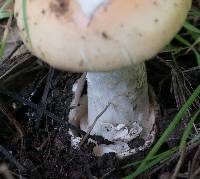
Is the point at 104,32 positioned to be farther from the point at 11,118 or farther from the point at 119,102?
the point at 11,118

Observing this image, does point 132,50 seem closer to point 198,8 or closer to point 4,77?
point 4,77

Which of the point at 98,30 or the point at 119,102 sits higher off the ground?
the point at 98,30

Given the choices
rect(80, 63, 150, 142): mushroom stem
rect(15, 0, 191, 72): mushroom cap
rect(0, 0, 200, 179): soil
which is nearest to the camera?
rect(15, 0, 191, 72): mushroom cap

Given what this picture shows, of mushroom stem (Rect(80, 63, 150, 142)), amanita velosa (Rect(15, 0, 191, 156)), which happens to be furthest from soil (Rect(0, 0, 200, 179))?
amanita velosa (Rect(15, 0, 191, 156))

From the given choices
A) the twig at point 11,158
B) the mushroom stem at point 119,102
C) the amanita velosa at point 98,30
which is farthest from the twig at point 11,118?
the amanita velosa at point 98,30

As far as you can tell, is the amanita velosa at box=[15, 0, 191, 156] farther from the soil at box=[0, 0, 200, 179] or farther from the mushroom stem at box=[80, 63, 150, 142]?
the soil at box=[0, 0, 200, 179]

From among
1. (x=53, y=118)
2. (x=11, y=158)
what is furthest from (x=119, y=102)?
(x=11, y=158)

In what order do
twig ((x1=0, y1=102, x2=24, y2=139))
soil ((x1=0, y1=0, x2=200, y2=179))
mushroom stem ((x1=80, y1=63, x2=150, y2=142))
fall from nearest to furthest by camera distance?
mushroom stem ((x1=80, y1=63, x2=150, y2=142)) < soil ((x1=0, y1=0, x2=200, y2=179)) < twig ((x1=0, y1=102, x2=24, y2=139))
